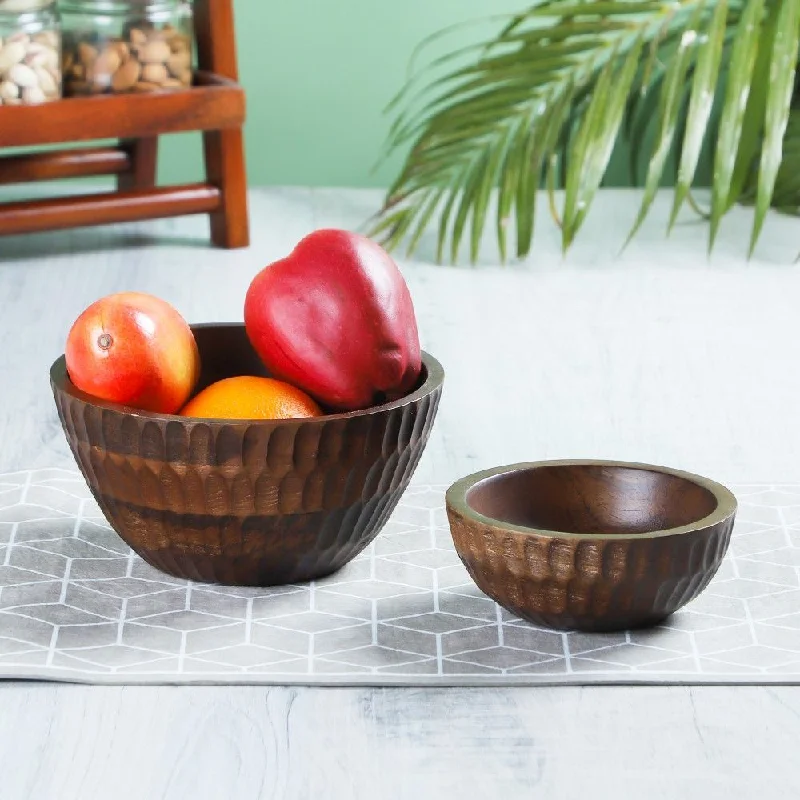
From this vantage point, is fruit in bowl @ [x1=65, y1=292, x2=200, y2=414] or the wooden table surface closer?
the wooden table surface

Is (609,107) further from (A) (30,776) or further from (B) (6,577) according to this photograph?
(A) (30,776)

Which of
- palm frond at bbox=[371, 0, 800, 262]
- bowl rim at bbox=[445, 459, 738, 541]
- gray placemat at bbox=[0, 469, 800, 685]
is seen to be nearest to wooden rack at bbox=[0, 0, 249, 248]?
palm frond at bbox=[371, 0, 800, 262]

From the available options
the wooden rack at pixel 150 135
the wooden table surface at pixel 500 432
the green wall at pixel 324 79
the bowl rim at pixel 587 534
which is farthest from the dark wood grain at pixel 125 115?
the bowl rim at pixel 587 534

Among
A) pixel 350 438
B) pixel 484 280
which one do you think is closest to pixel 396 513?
pixel 350 438

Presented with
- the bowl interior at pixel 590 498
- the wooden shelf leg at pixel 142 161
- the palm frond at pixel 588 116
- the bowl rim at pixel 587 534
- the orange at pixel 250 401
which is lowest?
the wooden shelf leg at pixel 142 161

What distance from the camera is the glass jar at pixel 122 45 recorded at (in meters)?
1.48

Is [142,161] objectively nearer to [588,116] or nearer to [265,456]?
[588,116]

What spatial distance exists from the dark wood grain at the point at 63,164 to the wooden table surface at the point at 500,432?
79 mm

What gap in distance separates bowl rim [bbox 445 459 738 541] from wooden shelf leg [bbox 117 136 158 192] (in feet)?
3.93

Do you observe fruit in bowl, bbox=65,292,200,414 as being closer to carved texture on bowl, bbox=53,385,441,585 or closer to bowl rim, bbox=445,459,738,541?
carved texture on bowl, bbox=53,385,441,585

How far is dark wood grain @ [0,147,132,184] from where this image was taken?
166cm

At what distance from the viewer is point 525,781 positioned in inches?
19.7

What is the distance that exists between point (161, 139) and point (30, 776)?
5.28ft

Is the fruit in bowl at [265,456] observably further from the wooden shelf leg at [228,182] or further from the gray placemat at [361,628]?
the wooden shelf leg at [228,182]
